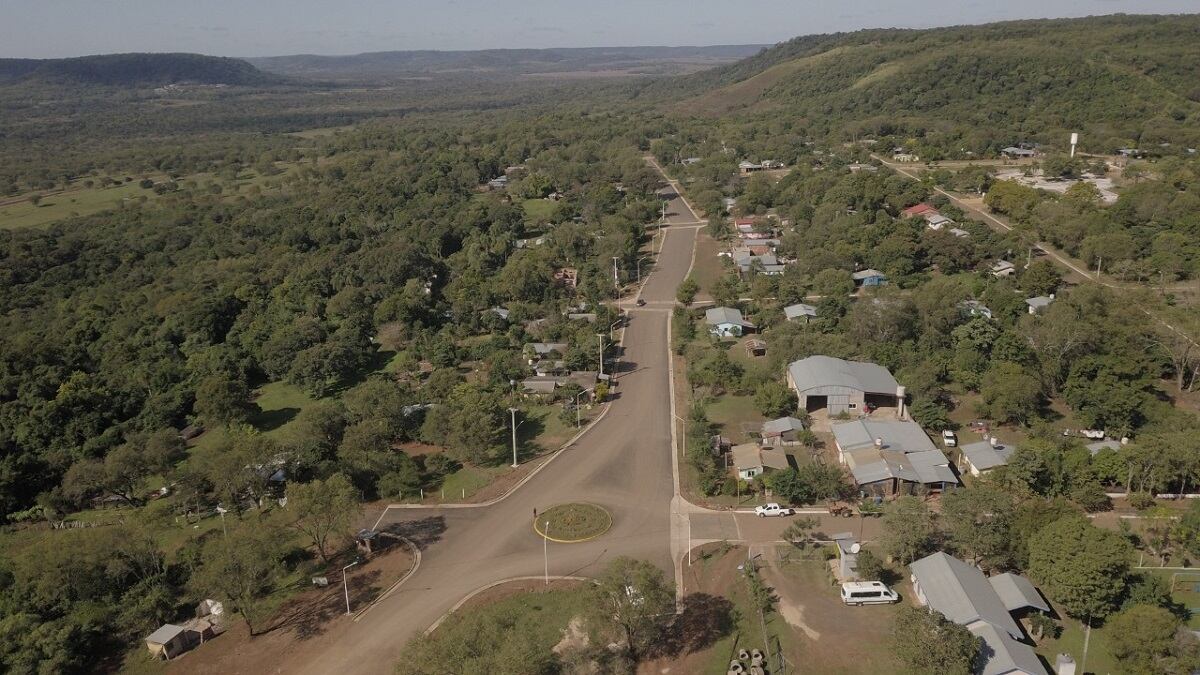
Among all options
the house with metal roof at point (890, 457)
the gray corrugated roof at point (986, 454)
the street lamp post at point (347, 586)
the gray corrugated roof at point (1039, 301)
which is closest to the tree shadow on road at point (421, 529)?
the street lamp post at point (347, 586)

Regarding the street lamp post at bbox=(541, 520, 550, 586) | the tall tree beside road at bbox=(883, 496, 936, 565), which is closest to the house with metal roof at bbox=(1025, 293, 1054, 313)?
the tall tree beside road at bbox=(883, 496, 936, 565)

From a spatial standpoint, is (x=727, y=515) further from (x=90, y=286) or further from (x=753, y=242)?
(x=90, y=286)

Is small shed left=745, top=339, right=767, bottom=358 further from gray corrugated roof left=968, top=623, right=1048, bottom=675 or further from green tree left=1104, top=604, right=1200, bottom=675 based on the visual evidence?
green tree left=1104, top=604, right=1200, bottom=675

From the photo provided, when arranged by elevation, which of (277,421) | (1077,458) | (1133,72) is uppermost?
(1133,72)

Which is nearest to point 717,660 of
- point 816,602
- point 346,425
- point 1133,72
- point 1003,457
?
point 816,602

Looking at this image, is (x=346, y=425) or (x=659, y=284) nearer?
(x=346, y=425)

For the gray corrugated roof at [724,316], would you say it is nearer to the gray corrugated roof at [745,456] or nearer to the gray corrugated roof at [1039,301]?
the gray corrugated roof at [745,456]

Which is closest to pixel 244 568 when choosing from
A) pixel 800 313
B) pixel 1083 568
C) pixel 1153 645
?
pixel 1083 568
